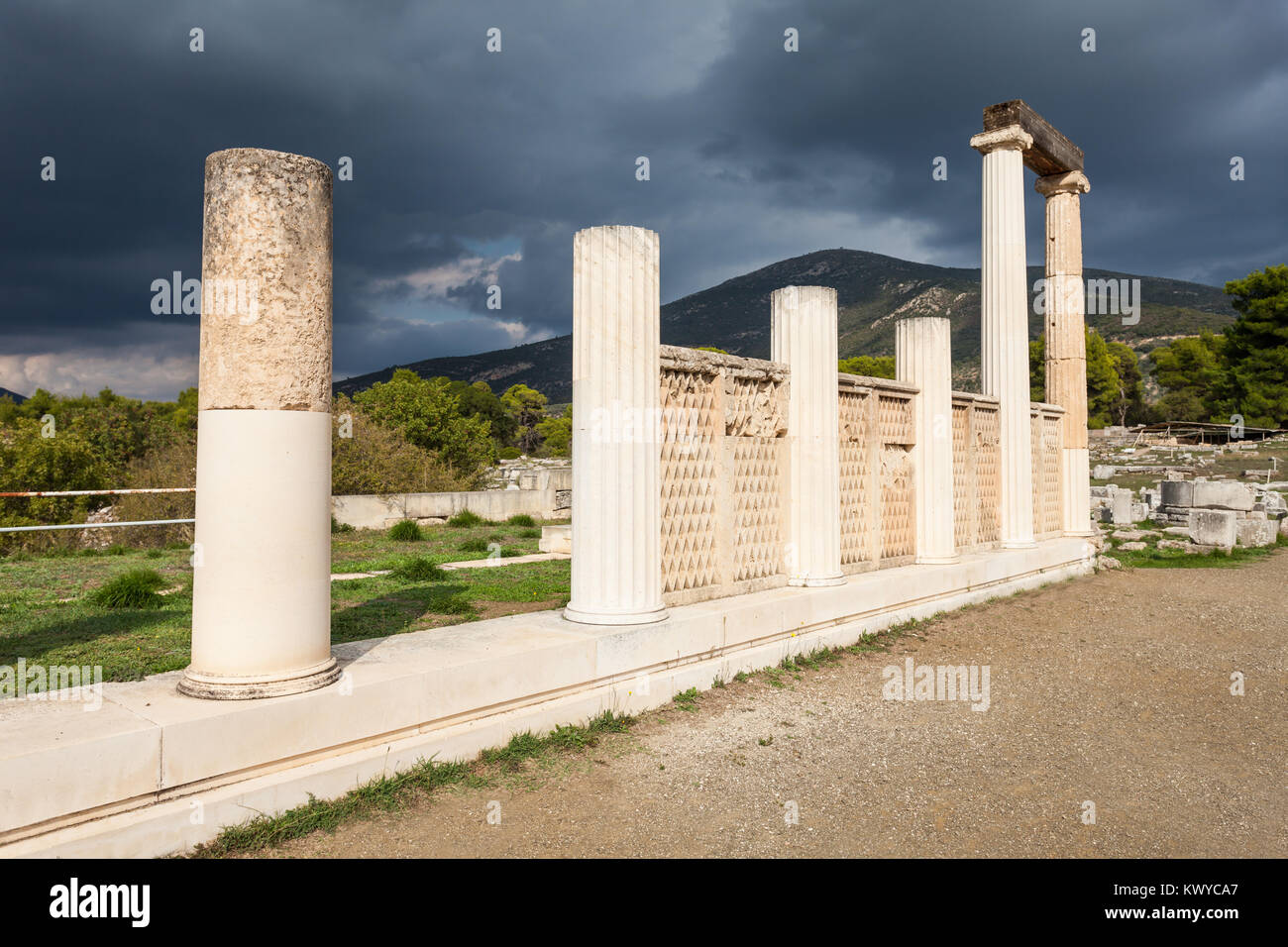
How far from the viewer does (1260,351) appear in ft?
148

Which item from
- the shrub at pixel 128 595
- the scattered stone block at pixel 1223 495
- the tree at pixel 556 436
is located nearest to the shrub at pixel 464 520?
the shrub at pixel 128 595

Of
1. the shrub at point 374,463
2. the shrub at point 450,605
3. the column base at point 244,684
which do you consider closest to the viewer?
the column base at point 244,684

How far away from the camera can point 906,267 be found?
138m

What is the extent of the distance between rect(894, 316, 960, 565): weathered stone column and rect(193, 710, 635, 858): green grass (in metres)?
5.67

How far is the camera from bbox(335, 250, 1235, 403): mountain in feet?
305

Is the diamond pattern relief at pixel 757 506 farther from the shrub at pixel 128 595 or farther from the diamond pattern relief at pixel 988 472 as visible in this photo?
the shrub at pixel 128 595

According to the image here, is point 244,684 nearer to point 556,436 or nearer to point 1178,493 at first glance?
point 1178,493

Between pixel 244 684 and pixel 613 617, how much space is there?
7.96ft

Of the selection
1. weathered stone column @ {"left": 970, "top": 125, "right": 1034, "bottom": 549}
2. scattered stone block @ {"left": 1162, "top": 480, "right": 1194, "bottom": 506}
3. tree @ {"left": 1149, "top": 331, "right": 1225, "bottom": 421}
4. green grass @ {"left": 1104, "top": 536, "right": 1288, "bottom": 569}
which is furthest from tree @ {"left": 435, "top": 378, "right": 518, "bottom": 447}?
tree @ {"left": 1149, "top": 331, "right": 1225, "bottom": 421}

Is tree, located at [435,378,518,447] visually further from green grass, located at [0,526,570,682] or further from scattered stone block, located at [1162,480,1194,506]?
green grass, located at [0,526,570,682]

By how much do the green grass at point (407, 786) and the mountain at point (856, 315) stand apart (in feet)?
258

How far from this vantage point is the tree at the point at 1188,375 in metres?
56.5

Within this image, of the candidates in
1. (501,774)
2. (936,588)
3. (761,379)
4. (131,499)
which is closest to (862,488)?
(936,588)
